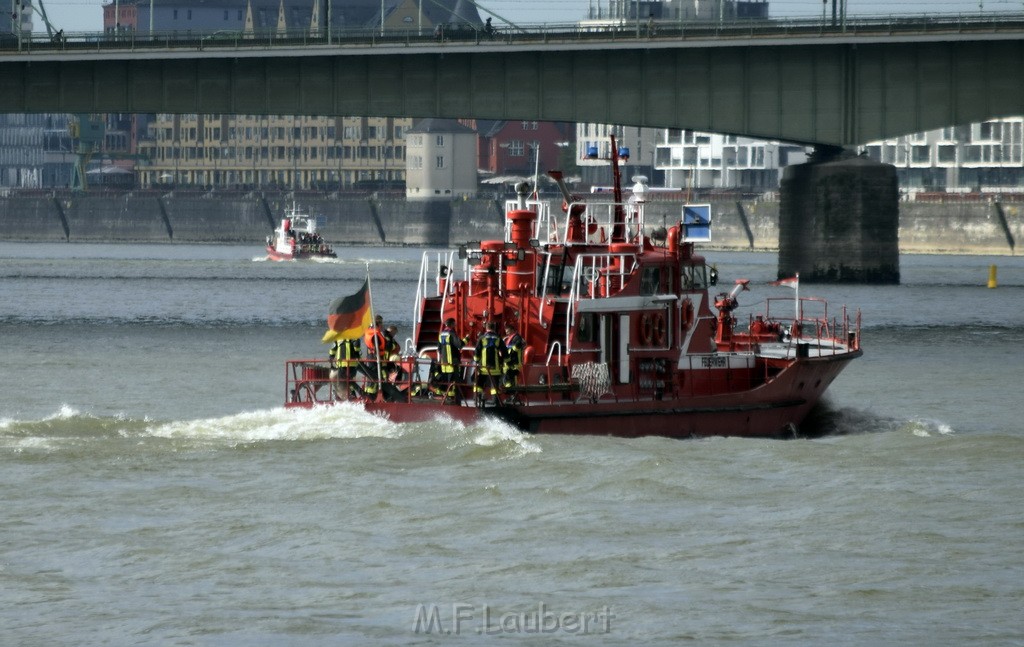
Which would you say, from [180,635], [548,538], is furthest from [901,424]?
[180,635]

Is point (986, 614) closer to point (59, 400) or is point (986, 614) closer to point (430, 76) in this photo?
point (59, 400)

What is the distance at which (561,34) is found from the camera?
239 ft

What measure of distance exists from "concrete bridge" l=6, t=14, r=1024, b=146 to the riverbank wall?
74.6 meters

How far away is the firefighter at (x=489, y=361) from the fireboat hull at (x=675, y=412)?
0.80 feet

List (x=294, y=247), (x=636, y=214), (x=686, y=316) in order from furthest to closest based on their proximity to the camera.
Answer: (x=294, y=247) → (x=636, y=214) → (x=686, y=316)

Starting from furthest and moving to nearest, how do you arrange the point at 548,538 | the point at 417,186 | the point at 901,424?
1. the point at 417,186
2. the point at 901,424
3. the point at 548,538

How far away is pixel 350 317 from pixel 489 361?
2410 millimetres

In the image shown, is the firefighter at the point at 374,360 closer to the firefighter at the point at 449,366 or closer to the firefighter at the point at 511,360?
the firefighter at the point at 449,366

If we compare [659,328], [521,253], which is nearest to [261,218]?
[659,328]

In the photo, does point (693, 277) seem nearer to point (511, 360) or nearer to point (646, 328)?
point (646, 328)

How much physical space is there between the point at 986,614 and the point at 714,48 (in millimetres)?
53900

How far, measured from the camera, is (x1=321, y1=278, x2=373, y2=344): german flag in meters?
32.5

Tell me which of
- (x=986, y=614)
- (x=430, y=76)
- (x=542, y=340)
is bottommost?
(x=986, y=614)

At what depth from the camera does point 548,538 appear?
25.8 metres
